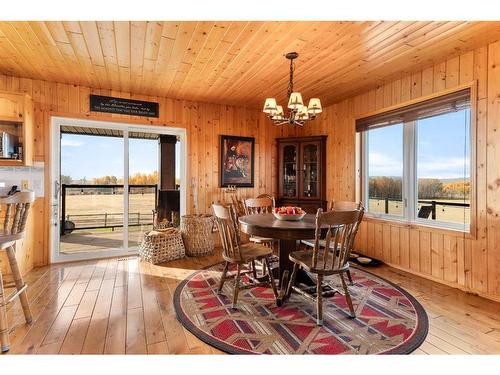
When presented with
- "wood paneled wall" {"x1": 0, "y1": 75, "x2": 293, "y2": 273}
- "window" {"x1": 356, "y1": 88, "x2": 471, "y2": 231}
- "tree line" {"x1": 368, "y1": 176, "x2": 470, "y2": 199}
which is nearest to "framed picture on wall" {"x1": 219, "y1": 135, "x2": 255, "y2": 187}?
"wood paneled wall" {"x1": 0, "y1": 75, "x2": 293, "y2": 273}

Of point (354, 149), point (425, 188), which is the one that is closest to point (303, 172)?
point (354, 149)

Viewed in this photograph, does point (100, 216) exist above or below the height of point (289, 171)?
below

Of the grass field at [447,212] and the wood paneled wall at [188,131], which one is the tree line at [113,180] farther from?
the grass field at [447,212]

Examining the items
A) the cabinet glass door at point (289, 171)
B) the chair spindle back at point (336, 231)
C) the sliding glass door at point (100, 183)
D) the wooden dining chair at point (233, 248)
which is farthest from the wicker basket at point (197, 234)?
the chair spindle back at point (336, 231)

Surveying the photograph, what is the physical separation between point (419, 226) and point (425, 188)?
1.63 ft

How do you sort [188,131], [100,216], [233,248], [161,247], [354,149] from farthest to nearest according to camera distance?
[100,216] → [188,131] → [354,149] → [161,247] → [233,248]

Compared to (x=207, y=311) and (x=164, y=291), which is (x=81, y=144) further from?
(x=207, y=311)

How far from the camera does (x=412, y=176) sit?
344 cm

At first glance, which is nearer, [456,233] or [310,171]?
[456,233]

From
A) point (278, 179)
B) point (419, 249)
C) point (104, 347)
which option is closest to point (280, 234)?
point (104, 347)

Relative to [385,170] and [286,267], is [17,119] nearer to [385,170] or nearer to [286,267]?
[286,267]

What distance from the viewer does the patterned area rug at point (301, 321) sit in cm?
178

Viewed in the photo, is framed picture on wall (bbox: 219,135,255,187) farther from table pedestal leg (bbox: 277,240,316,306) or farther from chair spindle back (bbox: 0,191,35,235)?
chair spindle back (bbox: 0,191,35,235)

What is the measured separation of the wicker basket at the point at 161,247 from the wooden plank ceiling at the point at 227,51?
2145 mm
